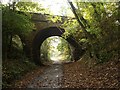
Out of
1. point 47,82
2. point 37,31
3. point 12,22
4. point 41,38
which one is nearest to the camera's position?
point 47,82

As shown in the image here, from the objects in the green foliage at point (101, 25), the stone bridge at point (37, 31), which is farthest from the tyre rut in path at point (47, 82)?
the stone bridge at point (37, 31)

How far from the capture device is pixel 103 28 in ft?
36.0

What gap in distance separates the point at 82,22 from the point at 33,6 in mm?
4713

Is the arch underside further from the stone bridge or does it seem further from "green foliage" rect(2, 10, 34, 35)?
"green foliage" rect(2, 10, 34, 35)

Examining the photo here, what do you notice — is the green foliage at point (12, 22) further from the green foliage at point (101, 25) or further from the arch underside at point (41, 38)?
the arch underside at point (41, 38)

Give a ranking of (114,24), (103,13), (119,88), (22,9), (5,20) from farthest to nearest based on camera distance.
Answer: (22,9) < (5,20) < (103,13) < (114,24) < (119,88)

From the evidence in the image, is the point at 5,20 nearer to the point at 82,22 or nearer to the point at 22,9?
the point at 22,9

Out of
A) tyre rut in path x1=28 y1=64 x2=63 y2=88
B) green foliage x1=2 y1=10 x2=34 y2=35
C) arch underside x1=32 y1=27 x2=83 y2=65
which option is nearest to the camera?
tyre rut in path x1=28 y1=64 x2=63 y2=88

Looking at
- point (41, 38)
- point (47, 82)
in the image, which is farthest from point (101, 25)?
point (41, 38)

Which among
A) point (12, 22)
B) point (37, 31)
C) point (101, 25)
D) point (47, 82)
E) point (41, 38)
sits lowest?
point (47, 82)

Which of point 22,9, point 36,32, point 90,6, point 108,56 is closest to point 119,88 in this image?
point 108,56

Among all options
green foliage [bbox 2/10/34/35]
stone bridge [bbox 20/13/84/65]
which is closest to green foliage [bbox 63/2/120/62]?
green foliage [bbox 2/10/34/35]

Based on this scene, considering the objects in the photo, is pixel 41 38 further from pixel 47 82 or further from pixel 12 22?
pixel 47 82

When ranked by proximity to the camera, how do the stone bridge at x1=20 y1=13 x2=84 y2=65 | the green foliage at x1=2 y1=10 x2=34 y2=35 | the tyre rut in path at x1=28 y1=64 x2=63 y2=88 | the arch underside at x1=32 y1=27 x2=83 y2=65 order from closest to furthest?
the tyre rut in path at x1=28 y1=64 x2=63 y2=88, the green foliage at x1=2 y1=10 x2=34 y2=35, the stone bridge at x1=20 y1=13 x2=84 y2=65, the arch underside at x1=32 y1=27 x2=83 y2=65
